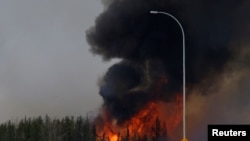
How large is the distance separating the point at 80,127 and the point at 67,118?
6.18 metres

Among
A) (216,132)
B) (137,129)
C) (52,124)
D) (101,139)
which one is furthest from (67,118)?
(216,132)

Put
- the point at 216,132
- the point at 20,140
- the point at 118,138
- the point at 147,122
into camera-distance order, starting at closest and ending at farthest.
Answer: the point at 216,132 → the point at 147,122 → the point at 118,138 → the point at 20,140

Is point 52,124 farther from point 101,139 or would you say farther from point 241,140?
point 241,140

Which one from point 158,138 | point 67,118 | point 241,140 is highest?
point 67,118

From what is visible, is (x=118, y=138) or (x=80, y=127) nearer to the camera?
(x=118, y=138)

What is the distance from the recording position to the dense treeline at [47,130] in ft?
488

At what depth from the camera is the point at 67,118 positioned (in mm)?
156375

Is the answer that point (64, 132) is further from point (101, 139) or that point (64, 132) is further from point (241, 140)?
point (241, 140)

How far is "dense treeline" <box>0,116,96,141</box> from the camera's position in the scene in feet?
488

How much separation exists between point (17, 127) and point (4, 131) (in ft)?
12.9

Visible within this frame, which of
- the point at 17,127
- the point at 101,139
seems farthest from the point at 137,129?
the point at 17,127

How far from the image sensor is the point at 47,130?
152 meters

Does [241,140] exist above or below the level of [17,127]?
below

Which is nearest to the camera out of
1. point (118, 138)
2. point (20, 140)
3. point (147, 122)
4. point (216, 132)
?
point (216, 132)
